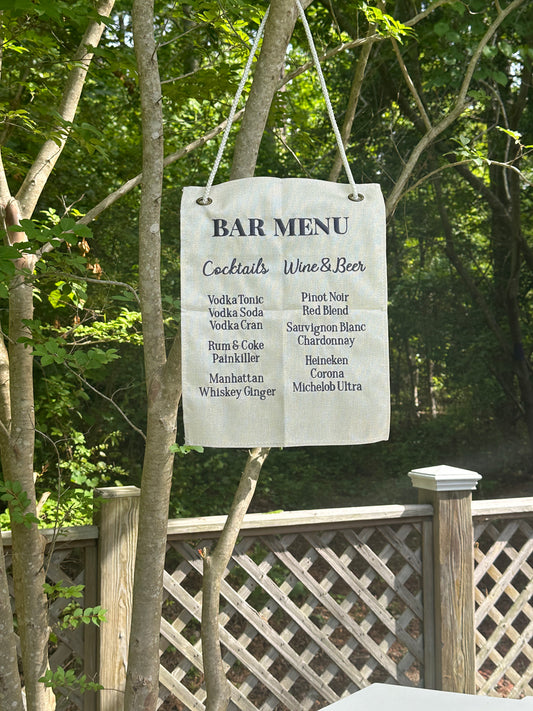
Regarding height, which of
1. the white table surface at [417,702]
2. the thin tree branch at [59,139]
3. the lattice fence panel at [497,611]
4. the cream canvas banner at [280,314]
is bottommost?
the lattice fence panel at [497,611]

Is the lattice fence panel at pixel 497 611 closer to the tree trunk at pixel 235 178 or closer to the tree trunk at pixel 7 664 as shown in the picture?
the tree trunk at pixel 235 178

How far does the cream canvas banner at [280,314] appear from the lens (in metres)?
1.38

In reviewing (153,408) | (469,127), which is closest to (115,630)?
(153,408)

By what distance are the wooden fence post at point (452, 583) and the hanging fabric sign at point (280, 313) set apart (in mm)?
1455

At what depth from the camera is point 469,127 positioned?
7.12 meters

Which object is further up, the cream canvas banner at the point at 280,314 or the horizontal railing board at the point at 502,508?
the cream canvas banner at the point at 280,314

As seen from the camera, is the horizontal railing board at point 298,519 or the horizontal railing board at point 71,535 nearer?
the horizontal railing board at point 71,535

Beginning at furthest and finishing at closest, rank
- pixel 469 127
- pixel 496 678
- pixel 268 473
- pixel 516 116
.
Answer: pixel 469 127, pixel 268 473, pixel 516 116, pixel 496 678

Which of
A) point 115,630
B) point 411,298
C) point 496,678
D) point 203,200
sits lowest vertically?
point 496,678

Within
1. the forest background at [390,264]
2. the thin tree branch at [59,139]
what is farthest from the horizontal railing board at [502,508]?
the forest background at [390,264]

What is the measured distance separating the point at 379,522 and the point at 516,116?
407cm

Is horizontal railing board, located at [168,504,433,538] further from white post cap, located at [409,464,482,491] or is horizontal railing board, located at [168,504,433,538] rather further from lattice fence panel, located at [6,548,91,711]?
lattice fence panel, located at [6,548,91,711]

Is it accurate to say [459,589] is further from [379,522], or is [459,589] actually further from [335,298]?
[335,298]

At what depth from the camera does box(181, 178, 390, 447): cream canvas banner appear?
138cm
